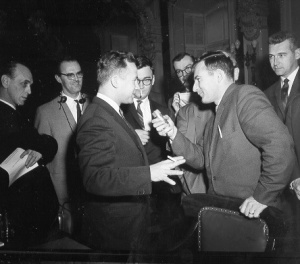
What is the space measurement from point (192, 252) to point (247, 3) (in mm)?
5740

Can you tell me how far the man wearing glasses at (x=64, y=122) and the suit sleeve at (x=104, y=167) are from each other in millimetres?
1312

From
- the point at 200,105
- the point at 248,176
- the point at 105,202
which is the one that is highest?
the point at 200,105

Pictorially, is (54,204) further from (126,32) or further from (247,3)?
(247,3)

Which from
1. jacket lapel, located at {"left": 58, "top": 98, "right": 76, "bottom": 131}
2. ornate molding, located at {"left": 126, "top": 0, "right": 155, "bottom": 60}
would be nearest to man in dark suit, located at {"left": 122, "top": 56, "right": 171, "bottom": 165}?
jacket lapel, located at {"left": 58, "top": 98, "right": 76, "bottom": 131}

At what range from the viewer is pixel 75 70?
2973 mm

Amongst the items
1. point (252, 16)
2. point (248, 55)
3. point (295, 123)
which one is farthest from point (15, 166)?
point (252, 16)

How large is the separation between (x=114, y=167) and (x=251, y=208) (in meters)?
0.71

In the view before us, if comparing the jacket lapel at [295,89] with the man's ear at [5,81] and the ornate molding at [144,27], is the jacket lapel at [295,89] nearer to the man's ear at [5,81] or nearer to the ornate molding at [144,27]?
the man's ear at [5,81]

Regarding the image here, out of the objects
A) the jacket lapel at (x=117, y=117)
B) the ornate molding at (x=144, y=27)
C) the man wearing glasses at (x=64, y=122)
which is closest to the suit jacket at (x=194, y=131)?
the jacket lapel at (x=117, y=117)

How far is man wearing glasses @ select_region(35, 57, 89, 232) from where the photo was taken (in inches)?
113

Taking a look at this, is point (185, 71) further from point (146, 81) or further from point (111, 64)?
point (111, 64)

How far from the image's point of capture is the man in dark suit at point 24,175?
1911 mm

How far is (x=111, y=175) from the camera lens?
156 cm

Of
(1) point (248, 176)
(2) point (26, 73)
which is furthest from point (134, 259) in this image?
(2) point (26, 73)
